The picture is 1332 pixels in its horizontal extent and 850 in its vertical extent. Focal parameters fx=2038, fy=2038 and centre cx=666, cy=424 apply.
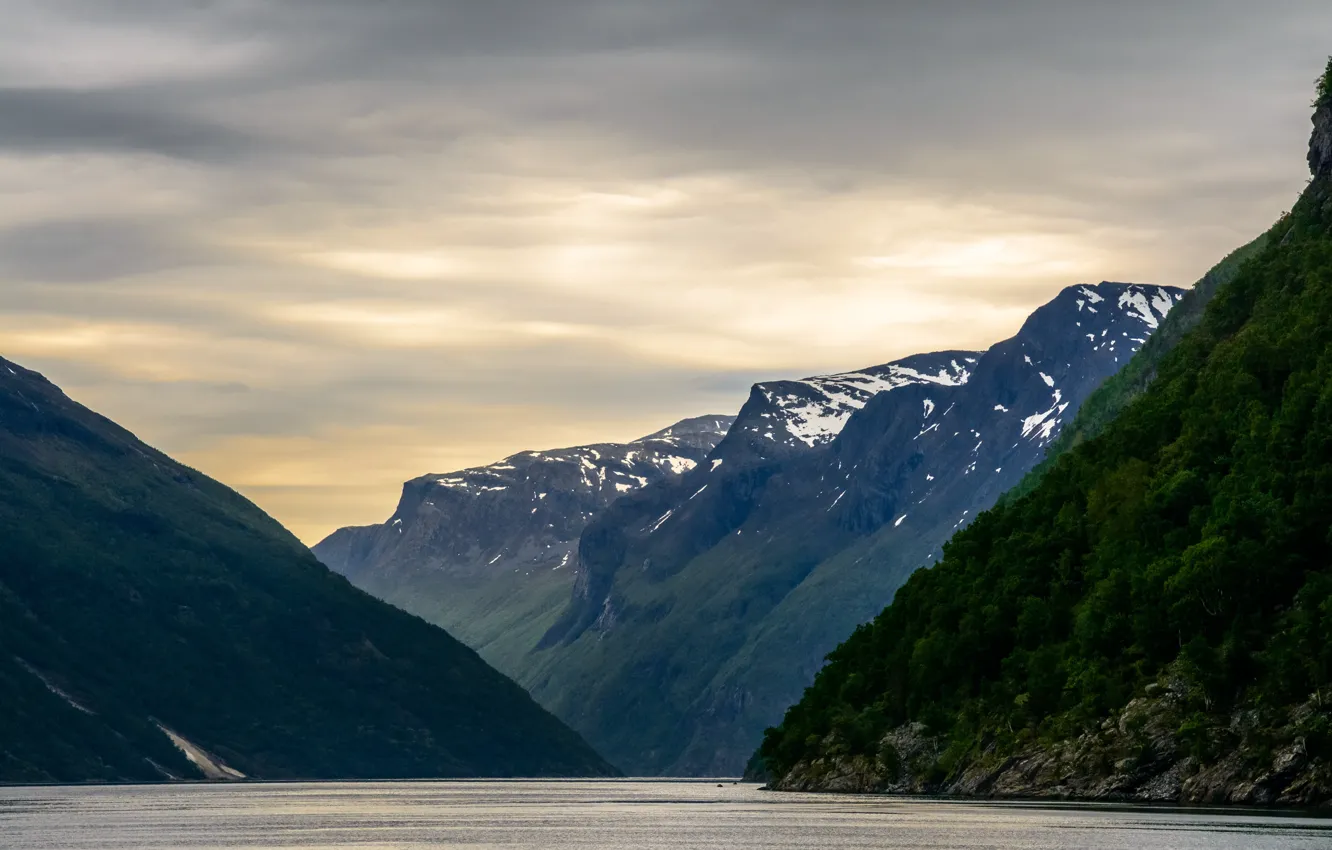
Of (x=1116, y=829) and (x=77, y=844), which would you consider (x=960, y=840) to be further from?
(x=77, y=844)

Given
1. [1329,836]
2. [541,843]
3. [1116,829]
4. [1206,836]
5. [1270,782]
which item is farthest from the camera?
[1270,782]

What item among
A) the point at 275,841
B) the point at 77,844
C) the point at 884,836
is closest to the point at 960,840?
the point at 884,836

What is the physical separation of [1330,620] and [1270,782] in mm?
17198

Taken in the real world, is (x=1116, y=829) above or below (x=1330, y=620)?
below

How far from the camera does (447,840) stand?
183 m

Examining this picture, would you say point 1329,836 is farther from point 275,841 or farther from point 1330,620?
point 275,841

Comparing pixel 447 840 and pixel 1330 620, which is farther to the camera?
pixel 1330 620

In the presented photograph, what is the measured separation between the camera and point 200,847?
176500mm

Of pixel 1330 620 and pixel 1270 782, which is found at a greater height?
pixel 1330 620

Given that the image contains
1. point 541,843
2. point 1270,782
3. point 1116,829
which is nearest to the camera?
point 1116,829

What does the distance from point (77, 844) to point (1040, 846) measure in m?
87.4

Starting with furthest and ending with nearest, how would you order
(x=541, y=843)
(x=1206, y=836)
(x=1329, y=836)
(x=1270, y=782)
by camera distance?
(x=1270, y=782)
(x=541, y=843)
(x=1206, y=836)
(x=1329, y=836)

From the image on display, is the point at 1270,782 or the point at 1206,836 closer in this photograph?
the point at 1206,836

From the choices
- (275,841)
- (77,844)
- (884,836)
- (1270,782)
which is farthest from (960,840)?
(77,844)
